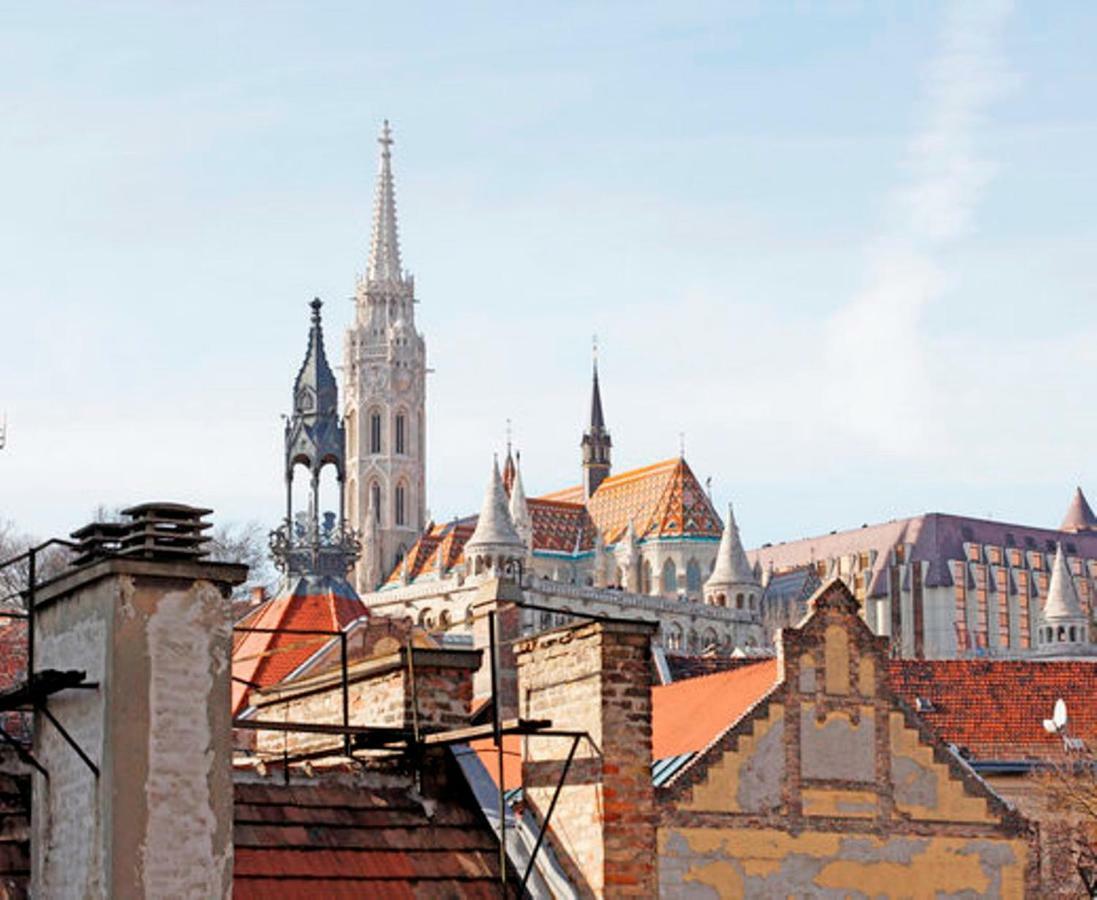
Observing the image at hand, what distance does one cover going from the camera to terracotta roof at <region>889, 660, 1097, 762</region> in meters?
56.1

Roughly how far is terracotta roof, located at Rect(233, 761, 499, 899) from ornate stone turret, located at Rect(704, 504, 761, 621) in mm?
156665

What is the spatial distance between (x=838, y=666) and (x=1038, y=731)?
19612 millimetres

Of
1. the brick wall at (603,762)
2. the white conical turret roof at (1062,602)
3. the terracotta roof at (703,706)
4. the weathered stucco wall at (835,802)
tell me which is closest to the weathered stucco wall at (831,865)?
the weathered stucco wall at (835,802)

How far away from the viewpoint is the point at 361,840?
16.5 metres

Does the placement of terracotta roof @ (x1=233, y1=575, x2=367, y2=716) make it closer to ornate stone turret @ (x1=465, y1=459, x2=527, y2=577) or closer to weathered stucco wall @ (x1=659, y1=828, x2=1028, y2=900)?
weathered stucco wall @ (x1=659, y1=828, x2=1028, y2=900)

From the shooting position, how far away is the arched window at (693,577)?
624ft

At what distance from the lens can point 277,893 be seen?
51.4ft

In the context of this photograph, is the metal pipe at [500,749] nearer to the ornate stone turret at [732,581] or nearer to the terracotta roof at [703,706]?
the terracotta roof at [703,706]

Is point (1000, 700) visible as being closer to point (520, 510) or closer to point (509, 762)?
point (509, 762)

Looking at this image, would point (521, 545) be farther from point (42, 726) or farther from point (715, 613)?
point (42, 726)

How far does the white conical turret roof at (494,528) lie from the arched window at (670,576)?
26.8m

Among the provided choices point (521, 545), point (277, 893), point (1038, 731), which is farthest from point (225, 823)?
point (521, 545)

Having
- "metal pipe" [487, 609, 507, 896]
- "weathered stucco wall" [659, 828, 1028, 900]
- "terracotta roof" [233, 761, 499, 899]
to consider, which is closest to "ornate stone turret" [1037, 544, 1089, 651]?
"weathered stucco wall" [659, 828, 1028, 900]

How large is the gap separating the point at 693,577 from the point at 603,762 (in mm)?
175474
